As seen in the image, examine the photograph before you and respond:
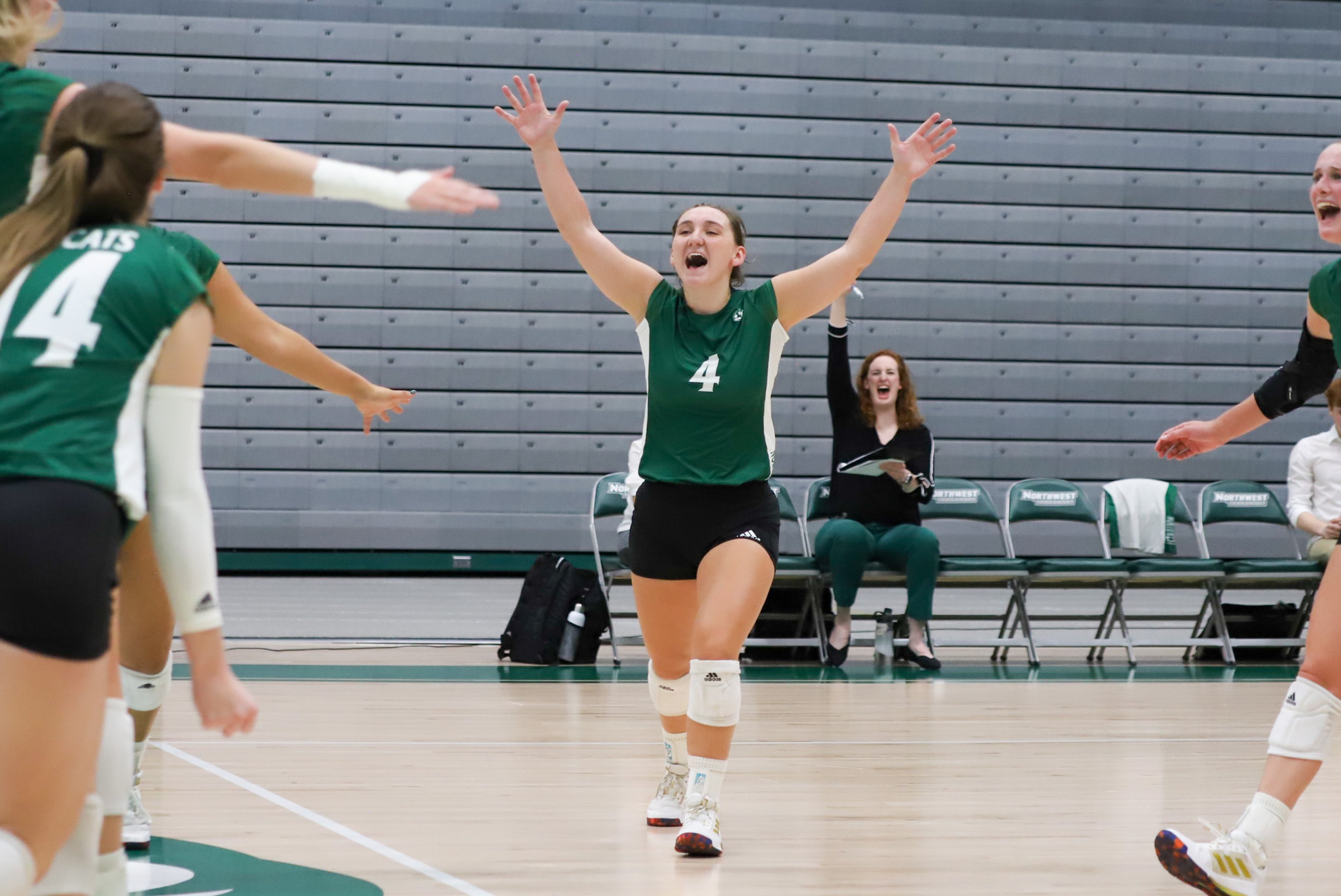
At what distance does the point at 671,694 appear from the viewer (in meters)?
3.57

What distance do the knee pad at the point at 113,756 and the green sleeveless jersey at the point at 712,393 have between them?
1789mm

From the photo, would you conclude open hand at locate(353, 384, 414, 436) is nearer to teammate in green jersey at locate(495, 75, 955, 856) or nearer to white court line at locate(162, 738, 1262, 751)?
teammate in green jersey at locate(495, 75, 955, 856)

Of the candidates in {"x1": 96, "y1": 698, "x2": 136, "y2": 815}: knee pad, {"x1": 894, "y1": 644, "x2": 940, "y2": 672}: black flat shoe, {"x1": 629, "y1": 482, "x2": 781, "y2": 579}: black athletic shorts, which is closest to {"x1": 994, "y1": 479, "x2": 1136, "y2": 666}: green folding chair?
{"x1": 894, "y1": 644, "x2": 940, "y2": 672}: black flat shoe

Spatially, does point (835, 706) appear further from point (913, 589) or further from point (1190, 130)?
point (1190, 130)

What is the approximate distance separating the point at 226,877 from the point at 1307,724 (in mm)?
2164

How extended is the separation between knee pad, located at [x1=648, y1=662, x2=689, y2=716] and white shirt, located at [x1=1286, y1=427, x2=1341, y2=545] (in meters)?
4.91

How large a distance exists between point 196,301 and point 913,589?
5.81 metres

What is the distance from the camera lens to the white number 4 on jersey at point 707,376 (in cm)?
339

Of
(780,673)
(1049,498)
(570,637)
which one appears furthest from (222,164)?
(1049,498)

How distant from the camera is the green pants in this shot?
704cm

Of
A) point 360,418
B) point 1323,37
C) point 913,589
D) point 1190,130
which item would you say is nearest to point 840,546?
point 913,589

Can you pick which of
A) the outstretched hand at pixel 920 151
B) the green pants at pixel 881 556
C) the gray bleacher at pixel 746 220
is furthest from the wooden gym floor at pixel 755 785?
the gray bleacher at pixel 746 220

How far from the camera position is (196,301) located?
167 centimetres

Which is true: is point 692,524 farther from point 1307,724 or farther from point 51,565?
point 51,565
